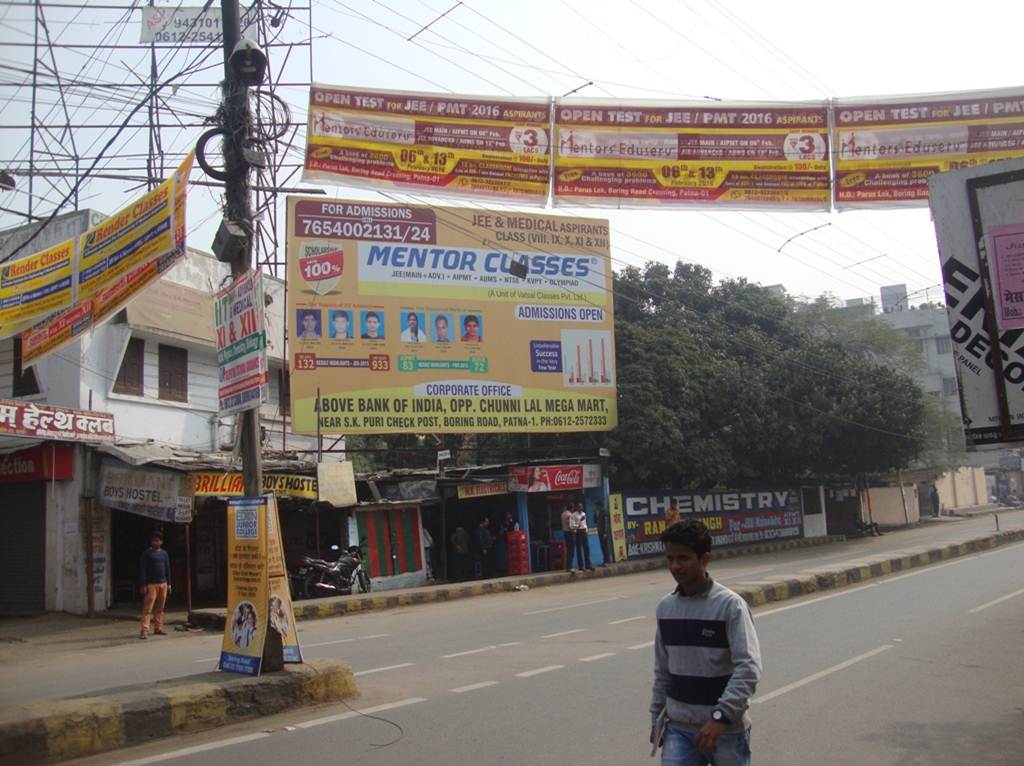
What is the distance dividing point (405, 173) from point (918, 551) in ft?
55.4

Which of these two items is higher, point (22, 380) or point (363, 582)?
point (22, 380)

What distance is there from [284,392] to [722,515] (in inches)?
604

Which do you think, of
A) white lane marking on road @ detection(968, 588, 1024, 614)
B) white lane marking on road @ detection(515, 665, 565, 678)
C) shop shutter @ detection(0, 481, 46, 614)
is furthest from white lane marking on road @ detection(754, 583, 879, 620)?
shop shutter @ detection(0, 481, 46, 614)

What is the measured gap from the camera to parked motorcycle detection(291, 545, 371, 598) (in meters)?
18.0

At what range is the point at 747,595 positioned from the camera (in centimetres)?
1326

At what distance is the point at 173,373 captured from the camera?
19.0 meters

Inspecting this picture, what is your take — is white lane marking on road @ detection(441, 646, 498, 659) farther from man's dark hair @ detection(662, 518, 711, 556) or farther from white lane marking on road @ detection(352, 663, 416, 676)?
man's dark hair @ detection(662, 518, 711, 556)

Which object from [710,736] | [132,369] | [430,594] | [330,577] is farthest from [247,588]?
[132,369]

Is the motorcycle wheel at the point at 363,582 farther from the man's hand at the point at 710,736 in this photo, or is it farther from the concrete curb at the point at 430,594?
the man's hand at the point at 710,736

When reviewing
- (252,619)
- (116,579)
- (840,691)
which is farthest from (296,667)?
(116,579)

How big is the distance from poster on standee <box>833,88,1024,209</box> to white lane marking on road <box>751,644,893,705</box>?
4753 millimetres

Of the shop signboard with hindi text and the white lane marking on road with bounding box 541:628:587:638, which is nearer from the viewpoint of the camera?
the white lane marking on road with bounding box 541:628:587:638

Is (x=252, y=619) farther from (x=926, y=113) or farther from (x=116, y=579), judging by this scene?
(x=116, y=579)

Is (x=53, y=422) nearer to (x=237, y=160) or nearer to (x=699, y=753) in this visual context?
(x=237, y=160)
